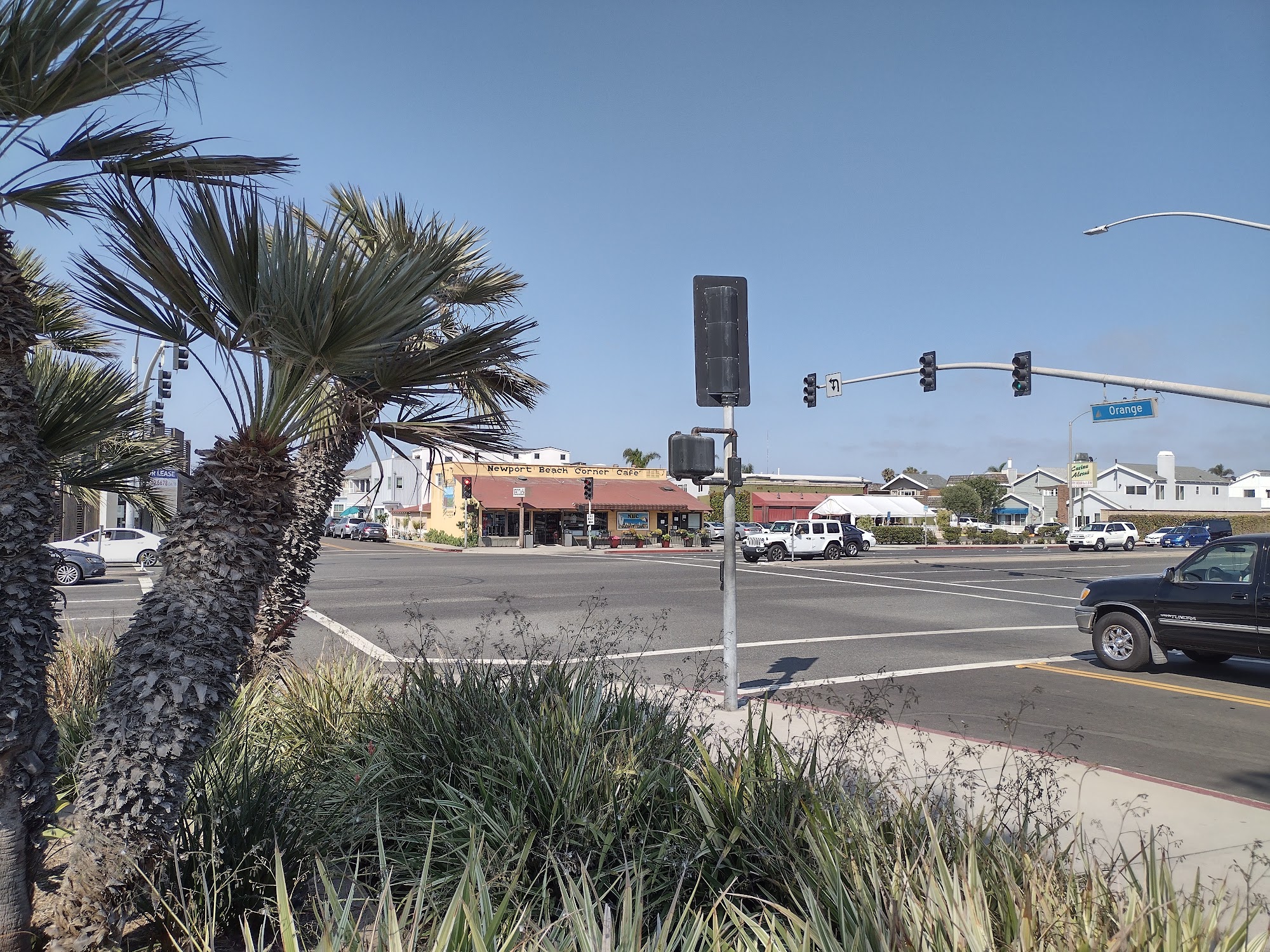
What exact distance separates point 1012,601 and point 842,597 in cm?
419

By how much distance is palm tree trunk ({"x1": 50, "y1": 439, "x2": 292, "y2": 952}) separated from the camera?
3.23 meters

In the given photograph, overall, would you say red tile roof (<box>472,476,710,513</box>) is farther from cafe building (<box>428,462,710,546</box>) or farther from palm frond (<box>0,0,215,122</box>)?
palm frond (<box>0,0,215,122</box>)

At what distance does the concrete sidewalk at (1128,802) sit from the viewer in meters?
4.71

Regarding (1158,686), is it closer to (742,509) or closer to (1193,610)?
(1193,610)

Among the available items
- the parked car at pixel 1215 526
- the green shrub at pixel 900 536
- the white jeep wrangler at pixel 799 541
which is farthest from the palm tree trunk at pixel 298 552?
the green shrub at pixel 900 536

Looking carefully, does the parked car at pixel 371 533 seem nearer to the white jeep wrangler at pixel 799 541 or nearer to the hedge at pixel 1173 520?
the white jeep wrangler at pixel 799 541

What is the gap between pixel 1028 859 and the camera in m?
2.97

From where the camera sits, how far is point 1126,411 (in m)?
26.4

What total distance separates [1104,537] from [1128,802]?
191 ft

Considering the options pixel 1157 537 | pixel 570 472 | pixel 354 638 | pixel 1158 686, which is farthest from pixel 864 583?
pixel 1157 537

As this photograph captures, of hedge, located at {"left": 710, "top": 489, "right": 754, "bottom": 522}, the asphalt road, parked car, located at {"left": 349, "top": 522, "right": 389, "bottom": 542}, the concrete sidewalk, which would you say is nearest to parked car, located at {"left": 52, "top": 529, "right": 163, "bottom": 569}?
the asphalt road

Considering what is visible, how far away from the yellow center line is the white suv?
4975 cm

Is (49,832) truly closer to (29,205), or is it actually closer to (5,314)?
(5,314)

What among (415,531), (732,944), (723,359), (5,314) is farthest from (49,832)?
(415,531)
